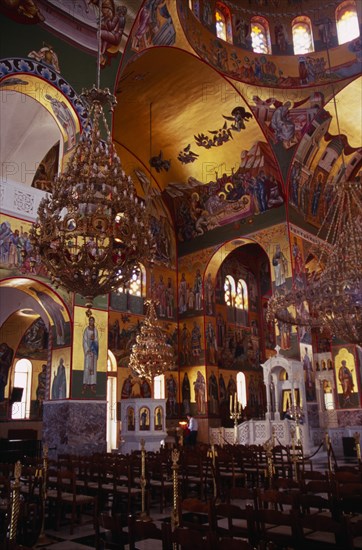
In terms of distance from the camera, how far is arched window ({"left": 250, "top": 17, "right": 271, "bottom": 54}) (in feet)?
58.2

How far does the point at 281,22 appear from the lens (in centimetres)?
1805

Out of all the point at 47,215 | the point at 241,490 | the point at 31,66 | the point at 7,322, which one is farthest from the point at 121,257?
the point at 7,322

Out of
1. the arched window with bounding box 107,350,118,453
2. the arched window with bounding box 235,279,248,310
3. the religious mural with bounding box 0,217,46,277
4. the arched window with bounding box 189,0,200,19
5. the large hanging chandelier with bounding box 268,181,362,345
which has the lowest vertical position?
the arched window with bounding box 107,350,118,453

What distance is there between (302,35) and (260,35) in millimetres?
1529

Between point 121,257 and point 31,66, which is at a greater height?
point 31,66

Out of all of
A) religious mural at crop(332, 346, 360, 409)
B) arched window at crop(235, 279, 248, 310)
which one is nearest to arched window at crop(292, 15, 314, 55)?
arched window at crop(235, 279, 248, 310)

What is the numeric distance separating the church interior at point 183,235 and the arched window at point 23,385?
98mm

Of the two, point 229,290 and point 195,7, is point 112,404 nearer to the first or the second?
point 229,290

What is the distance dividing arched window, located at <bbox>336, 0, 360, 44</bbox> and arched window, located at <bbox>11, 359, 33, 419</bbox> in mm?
15957

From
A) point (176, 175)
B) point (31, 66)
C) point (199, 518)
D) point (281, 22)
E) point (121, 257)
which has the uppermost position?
point (281, 22)

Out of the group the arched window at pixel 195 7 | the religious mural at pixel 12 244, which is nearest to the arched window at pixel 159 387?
the religious mural at pixel 12 244

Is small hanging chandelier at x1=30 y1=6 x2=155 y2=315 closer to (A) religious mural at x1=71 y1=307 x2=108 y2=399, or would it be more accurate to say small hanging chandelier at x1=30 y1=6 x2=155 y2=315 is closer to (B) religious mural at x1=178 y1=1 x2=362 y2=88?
(A) religious mural at x1=71 y1=307 x2=108 y2=399

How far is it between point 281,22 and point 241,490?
17564mm

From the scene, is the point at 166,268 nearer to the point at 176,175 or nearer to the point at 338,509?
the point at 176,175
